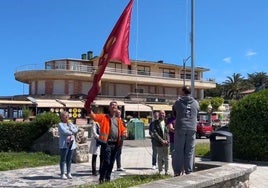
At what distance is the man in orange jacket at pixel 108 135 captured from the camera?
877cm

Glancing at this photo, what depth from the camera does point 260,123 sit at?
564 inches

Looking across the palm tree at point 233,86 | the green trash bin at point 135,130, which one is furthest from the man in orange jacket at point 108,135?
the palm tree at point 233,86

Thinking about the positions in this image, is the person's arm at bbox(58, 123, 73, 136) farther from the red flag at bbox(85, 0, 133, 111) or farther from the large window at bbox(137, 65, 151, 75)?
the large window at bbox(137, 65, 151, 75)

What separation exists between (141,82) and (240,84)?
4126 cm

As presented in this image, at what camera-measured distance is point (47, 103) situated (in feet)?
181

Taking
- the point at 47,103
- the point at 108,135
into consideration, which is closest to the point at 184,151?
the point at 108,135

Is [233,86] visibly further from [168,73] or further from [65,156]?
[65,156]

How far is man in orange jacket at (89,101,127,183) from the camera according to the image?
28.8ft

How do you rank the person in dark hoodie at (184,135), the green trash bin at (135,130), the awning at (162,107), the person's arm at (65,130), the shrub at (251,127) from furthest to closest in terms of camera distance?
1. the awning at (162,107)
2. the green trash bin at (135,130)
3. the shrub at (251,127)
4. the person's arm at (65,130)
5. the person in dark hoodie at (184,135)

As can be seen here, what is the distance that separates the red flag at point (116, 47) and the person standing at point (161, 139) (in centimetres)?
398

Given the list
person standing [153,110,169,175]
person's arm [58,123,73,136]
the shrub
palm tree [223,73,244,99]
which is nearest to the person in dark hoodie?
person standing [153,110,169,175]

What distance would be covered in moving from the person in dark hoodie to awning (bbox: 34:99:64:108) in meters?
47.2

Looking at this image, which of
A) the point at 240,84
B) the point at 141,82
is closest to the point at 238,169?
the point at 141,82

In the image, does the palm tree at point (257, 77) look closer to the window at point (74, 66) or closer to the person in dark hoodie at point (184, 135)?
the window at point (74, 66)
